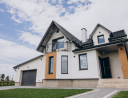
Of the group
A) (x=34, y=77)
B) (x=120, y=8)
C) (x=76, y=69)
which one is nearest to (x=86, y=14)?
(x=120, y=8)

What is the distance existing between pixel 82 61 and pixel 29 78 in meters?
8.55

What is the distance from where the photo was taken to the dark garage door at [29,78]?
14383 millimetres

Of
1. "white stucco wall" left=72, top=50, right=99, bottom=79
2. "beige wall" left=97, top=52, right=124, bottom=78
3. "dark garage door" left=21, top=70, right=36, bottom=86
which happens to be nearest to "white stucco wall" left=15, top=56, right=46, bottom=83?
"dark garage door" left=21, top=70, right=36, bottom=86

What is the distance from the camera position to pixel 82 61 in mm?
11172

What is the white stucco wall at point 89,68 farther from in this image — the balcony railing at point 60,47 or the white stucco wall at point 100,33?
the white stucco wall at point 100,33

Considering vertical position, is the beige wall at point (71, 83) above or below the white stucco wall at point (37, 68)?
below

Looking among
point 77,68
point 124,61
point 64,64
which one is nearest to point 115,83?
point 124,61

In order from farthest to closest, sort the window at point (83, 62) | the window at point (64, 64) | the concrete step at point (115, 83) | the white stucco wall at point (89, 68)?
the window at point (64, 64) → the window at point (83, 62) → the white stucco wall at point (89, 68) → the concrete step at point (115, 83)

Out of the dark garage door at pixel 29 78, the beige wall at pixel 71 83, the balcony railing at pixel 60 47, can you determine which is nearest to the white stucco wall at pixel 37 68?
the dark garage door at pixel 29 78

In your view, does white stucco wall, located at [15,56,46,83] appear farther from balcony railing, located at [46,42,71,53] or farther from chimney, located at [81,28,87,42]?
chimney, located at [81,28,87,42]

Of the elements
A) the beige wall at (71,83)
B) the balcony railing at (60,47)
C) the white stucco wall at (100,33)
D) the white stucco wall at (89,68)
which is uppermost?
the white stucco wall at (100,33)

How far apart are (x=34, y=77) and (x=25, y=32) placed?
27.3ft

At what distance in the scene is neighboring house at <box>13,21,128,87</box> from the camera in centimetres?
985

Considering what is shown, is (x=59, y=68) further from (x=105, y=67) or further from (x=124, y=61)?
(x=124, y=61)
